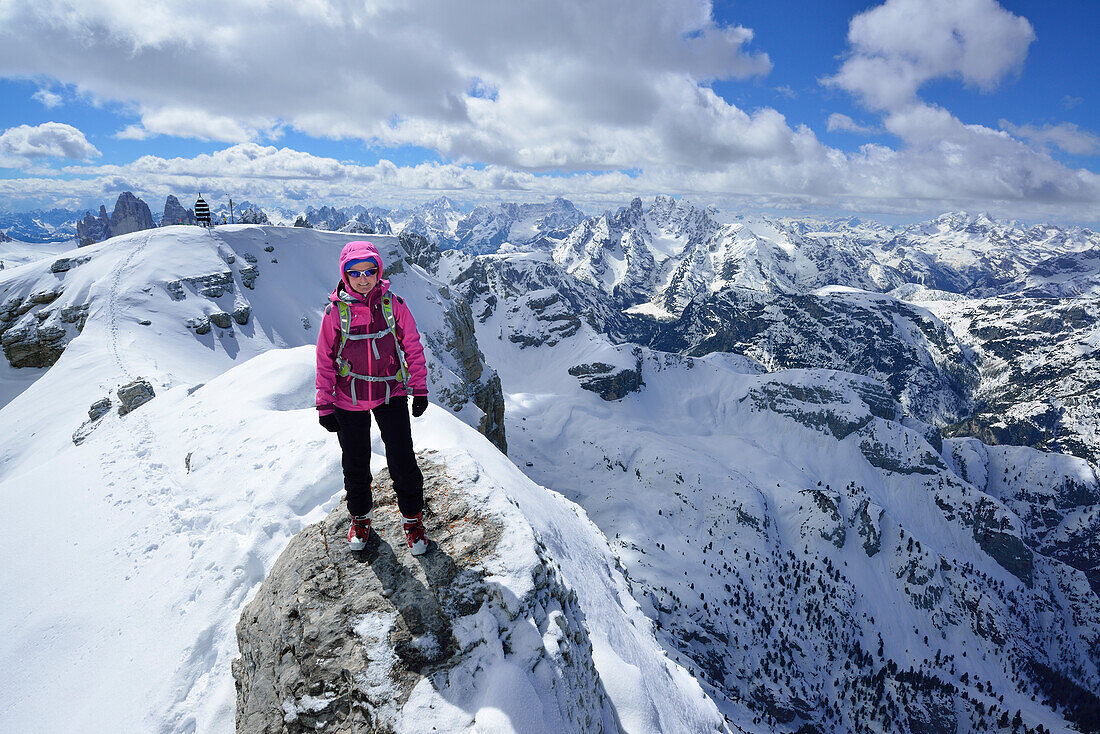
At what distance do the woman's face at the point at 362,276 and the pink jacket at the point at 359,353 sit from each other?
84 mm

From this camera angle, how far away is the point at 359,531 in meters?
7.94

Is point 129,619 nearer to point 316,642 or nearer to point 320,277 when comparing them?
point 316,642

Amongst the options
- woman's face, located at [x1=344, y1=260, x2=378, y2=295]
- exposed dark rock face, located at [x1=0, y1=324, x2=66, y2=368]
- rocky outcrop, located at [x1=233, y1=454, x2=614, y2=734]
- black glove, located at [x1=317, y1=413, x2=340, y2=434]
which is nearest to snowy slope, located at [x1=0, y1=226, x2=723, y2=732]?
rocky outcrop, located at [x1=233, y1=454, x2=614, y2=734]

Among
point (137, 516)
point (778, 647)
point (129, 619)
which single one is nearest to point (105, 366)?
point (137, 516)

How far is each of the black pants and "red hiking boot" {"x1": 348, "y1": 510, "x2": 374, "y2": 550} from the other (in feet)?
0.39

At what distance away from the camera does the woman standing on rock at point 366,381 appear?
7824 millimetres

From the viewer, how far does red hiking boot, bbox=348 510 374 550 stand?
25.8 ft

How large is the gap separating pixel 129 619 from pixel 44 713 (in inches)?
65.3

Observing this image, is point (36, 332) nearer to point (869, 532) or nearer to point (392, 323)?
point (392, 323)

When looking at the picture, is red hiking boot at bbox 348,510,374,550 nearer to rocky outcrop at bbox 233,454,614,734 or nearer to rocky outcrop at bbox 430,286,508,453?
rocky outcrop at bbox 233,454,614,734

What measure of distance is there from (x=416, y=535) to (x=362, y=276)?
4544 millimetres

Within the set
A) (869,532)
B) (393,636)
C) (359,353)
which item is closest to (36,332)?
(359,353)

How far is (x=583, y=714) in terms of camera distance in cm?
785

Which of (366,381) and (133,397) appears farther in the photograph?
(133,397)
